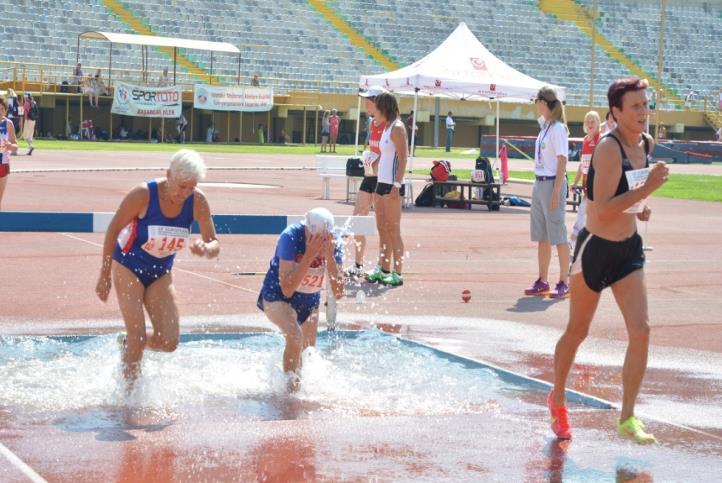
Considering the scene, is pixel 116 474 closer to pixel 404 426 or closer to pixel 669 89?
pixel 404 426

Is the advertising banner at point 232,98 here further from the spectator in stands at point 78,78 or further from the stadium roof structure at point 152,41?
the spectator in stands at point 78,78

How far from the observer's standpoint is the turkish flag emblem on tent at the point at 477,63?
24.6m

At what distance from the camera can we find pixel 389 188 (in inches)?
504

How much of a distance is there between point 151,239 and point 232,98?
43.5 m

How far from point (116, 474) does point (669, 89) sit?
206 ft

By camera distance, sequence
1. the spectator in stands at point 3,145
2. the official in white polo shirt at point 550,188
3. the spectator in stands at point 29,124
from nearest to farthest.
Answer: the official in white polo shirt at point 550,188 → the spectator in stands at point 3,145 → the spectator in stands at point 29,124

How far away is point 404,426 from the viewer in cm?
696

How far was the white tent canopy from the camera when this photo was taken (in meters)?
23.8

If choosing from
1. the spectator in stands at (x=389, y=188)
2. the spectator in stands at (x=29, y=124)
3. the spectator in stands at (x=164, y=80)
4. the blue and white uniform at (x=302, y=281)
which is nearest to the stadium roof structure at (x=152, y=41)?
the spectator in stands at (x=164, y=80)

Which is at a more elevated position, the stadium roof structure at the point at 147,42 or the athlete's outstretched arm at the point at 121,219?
the stadium roof structure at the point at 147,42

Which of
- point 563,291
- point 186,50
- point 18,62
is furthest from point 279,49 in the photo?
point 563,291

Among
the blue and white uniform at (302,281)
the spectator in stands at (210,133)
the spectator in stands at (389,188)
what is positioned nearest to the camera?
the blue and white uniform at (302,281)

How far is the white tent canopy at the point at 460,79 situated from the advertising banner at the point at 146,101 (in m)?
25.1

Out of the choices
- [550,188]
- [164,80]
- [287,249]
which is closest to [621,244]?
[287,249]
